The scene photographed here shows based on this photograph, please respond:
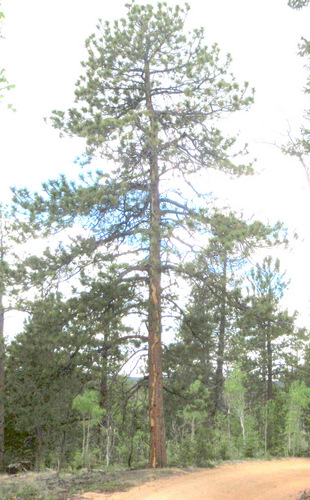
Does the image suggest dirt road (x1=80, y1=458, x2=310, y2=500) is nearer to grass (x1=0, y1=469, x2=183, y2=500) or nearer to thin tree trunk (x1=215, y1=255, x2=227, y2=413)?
grass (x1=0, y1=469, x2=183, y2=500)

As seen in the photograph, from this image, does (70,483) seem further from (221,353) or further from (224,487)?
(221,353)

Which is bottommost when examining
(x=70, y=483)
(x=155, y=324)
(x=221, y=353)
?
(x=70, y=483)

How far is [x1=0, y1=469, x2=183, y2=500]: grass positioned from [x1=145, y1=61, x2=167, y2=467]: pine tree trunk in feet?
2.64

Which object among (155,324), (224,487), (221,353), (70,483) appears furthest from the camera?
(221,353)

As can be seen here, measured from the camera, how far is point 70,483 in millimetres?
10391

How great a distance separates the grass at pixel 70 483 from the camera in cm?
923

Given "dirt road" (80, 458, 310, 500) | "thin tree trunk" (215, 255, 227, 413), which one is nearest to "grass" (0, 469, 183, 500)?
"dirt road" (80, 458, 310, 500)

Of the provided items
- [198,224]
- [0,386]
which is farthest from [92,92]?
[0,386]

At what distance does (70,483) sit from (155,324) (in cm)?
450

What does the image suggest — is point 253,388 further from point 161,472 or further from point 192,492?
point 192,492

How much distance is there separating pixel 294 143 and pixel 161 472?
8.82 meters

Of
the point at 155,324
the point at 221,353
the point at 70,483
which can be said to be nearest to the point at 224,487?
the point at 70,483

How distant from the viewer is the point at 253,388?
2766 centimetres

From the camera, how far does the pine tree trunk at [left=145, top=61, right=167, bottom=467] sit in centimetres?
1201
